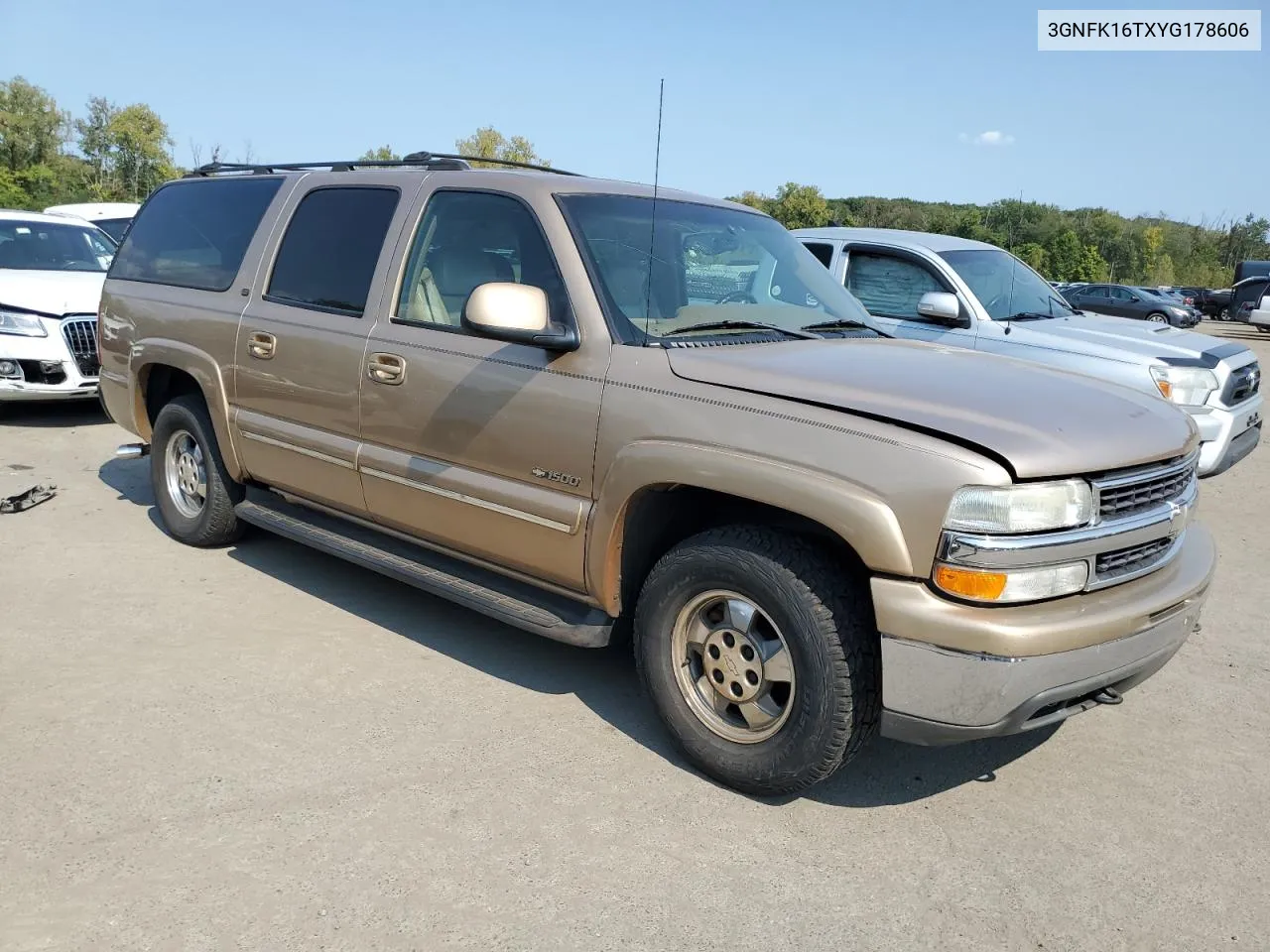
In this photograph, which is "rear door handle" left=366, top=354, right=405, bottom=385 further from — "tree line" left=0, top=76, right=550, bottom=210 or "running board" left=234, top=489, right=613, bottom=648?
"tree line" left=0, top=76, right=550, bottom=210

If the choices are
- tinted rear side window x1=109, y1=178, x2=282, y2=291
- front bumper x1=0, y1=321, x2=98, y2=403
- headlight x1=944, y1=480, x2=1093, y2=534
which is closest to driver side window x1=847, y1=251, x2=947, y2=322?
tinted rear side window x1=109, y1=178, x2=282, y2=291

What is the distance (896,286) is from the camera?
25.2ft

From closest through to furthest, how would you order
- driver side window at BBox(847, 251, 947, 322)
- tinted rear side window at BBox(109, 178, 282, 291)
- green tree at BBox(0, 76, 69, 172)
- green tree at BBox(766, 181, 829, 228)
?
tinted rear side window at BBox(109, 178, 282, 291)
driver side window at BBox(847, 251, 947, 322)
green tree at BBox(0, 76, 69, 172)
green tree at BBox(766, 181, 829, 228)

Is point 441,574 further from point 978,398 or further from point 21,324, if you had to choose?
point 21,324

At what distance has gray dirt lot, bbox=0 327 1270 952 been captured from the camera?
8.77ft

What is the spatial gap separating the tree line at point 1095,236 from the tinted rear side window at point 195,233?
43.6 m

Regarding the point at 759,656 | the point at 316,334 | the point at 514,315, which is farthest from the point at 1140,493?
the point at 316,334

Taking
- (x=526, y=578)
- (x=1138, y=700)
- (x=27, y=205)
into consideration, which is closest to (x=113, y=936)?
(x=526, y=578)

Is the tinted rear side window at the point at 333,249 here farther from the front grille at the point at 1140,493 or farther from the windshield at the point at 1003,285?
the windshield at the point at 1003,285

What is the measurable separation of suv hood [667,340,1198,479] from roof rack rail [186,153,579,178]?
1.61 metres

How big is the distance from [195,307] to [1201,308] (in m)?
42.3

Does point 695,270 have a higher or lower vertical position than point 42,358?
higher

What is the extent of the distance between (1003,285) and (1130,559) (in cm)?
528

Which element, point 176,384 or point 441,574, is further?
point 176,384
